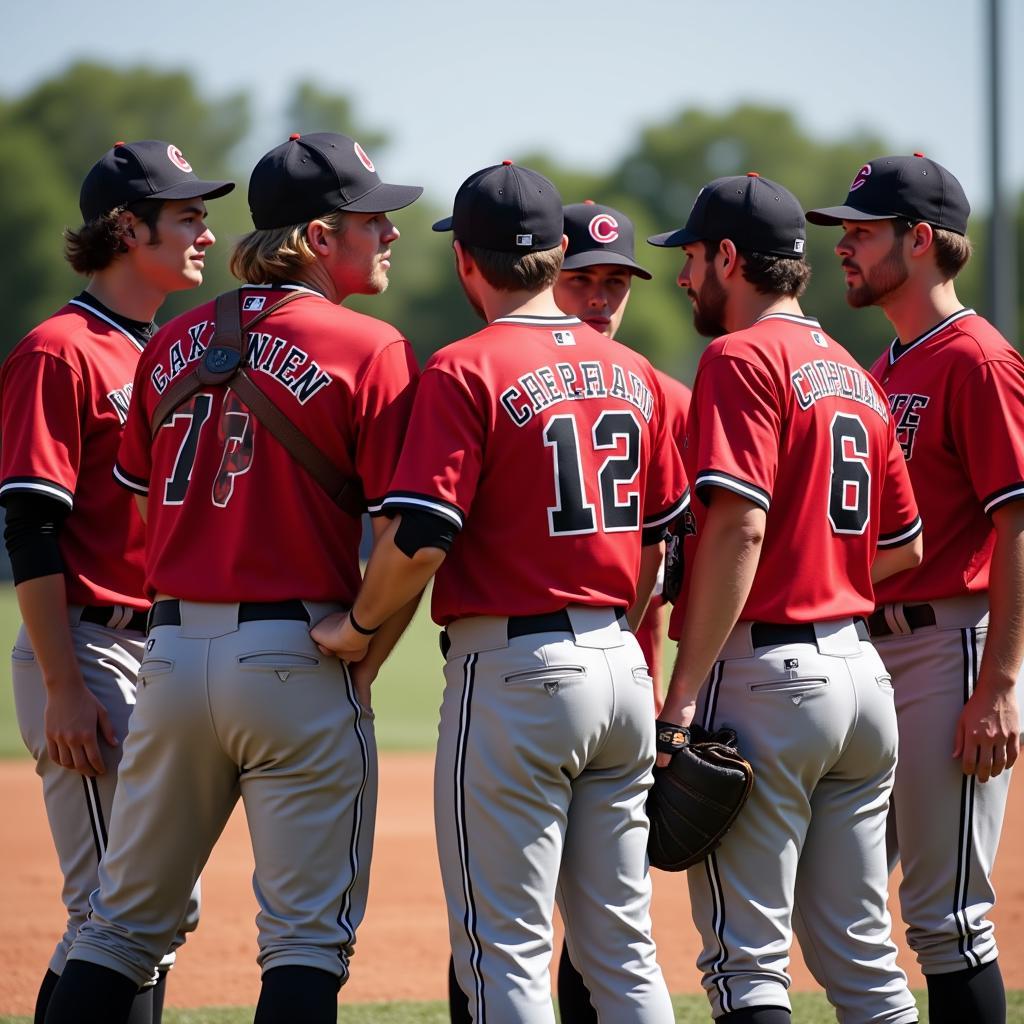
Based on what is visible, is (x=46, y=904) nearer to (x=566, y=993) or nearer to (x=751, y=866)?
(x=566, y=993)

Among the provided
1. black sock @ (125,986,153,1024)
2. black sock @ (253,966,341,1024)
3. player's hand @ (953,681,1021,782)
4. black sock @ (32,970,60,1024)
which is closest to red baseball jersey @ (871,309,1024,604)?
player's hand @ (953,681,1021,782)

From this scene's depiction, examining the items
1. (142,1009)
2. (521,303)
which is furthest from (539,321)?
(142,1009)

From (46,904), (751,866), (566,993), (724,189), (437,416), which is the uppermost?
(724,189)

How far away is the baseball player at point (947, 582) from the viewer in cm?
344

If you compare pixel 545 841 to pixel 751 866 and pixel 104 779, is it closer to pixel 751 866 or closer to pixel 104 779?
pixel 751 866

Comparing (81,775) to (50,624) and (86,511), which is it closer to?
(50,624)

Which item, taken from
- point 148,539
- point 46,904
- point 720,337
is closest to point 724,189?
point 720,337

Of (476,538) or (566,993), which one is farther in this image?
(566,993)

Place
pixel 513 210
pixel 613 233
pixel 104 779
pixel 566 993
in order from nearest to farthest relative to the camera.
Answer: pixel 513 210 < pixel 104 779 < pixel 566 993 < pixel 613 233

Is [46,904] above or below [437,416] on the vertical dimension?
below

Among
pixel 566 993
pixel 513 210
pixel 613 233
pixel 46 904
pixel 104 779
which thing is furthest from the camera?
pixel 46 904

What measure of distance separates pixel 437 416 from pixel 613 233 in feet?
5.62

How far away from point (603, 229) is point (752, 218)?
1069 mm

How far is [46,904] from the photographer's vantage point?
6.13 meters
